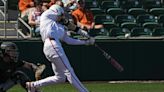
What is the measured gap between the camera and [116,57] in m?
15.7

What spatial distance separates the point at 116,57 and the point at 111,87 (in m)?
1.75

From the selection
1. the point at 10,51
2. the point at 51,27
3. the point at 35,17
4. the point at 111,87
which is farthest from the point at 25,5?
the point at 10,51

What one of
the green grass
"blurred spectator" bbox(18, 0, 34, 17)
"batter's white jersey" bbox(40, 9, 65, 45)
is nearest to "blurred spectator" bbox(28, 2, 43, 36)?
"blurred spectator" bbox(18, 0, 34, 17)

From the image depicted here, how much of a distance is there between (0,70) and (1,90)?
0.34 metres

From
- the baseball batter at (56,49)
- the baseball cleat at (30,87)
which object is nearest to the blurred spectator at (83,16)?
the baseball batter at (56,49)

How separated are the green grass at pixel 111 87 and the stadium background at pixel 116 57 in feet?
1.71

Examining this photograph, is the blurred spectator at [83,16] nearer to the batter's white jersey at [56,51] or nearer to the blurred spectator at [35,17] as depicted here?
the blurred spectator at [35,17]

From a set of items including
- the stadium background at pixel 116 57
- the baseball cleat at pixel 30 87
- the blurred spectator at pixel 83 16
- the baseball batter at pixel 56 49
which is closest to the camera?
the baseball cleat at pixel 30 87

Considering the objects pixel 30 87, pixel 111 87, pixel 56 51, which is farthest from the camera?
pixel 111 87

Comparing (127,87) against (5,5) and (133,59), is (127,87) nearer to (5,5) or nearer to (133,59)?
(133,59)

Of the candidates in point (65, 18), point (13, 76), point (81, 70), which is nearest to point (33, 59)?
point (81, 70)

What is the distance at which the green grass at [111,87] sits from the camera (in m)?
13.3

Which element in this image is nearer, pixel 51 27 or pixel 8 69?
pixel 8 69

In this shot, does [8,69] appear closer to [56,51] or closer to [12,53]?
[12,53]
